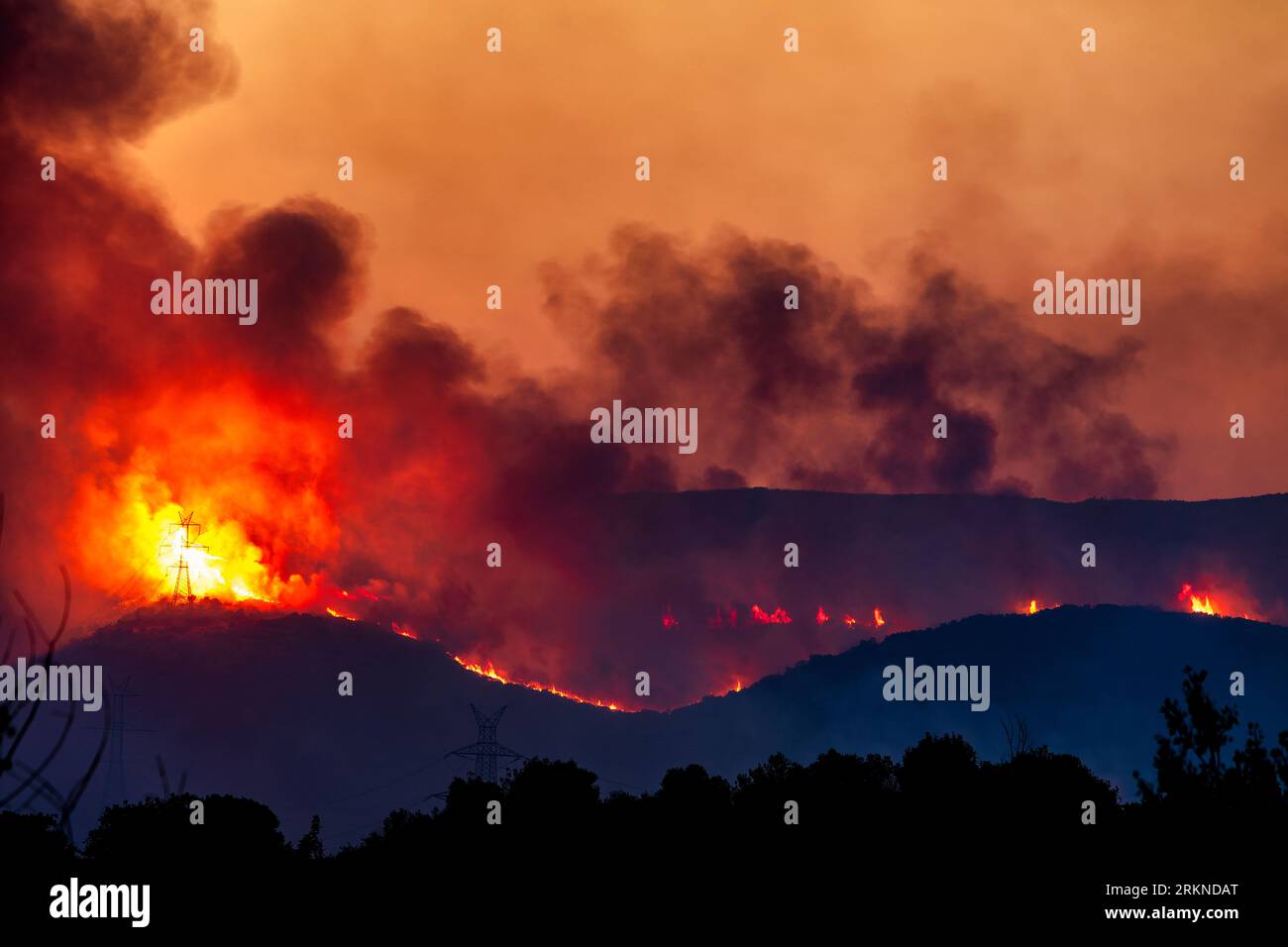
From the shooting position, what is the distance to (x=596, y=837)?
94.1m

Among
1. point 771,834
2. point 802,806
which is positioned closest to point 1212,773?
point 771,834

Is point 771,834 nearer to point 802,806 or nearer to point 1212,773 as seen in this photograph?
point 802,806

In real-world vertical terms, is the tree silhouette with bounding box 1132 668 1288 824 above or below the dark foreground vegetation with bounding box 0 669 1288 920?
above

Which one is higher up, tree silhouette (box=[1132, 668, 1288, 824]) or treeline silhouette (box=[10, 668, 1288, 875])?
tree silhouette (box=[1132, 668, 1288, 824])

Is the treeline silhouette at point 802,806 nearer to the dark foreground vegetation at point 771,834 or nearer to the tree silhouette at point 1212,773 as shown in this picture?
the tree silhouette at point 1212,773

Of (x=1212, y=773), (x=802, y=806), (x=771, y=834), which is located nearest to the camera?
(x=1212, y=773)

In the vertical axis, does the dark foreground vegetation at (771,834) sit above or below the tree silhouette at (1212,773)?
below

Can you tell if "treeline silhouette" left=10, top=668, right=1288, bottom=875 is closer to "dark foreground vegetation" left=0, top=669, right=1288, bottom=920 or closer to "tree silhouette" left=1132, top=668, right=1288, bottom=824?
"tree silhouette" left=1132, top=668, right=1288, bottom=824

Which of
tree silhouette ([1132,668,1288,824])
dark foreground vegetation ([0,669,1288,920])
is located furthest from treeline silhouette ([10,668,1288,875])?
dark foreground vegetation ([0,669,1288,920])

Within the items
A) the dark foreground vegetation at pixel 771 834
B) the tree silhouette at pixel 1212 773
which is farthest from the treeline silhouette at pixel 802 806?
the dark foreground vegetation at pixel 771 834

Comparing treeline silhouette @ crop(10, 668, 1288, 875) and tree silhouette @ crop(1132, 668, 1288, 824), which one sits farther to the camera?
treeline silhouette @ crop(10, 668, 1288, 875)
